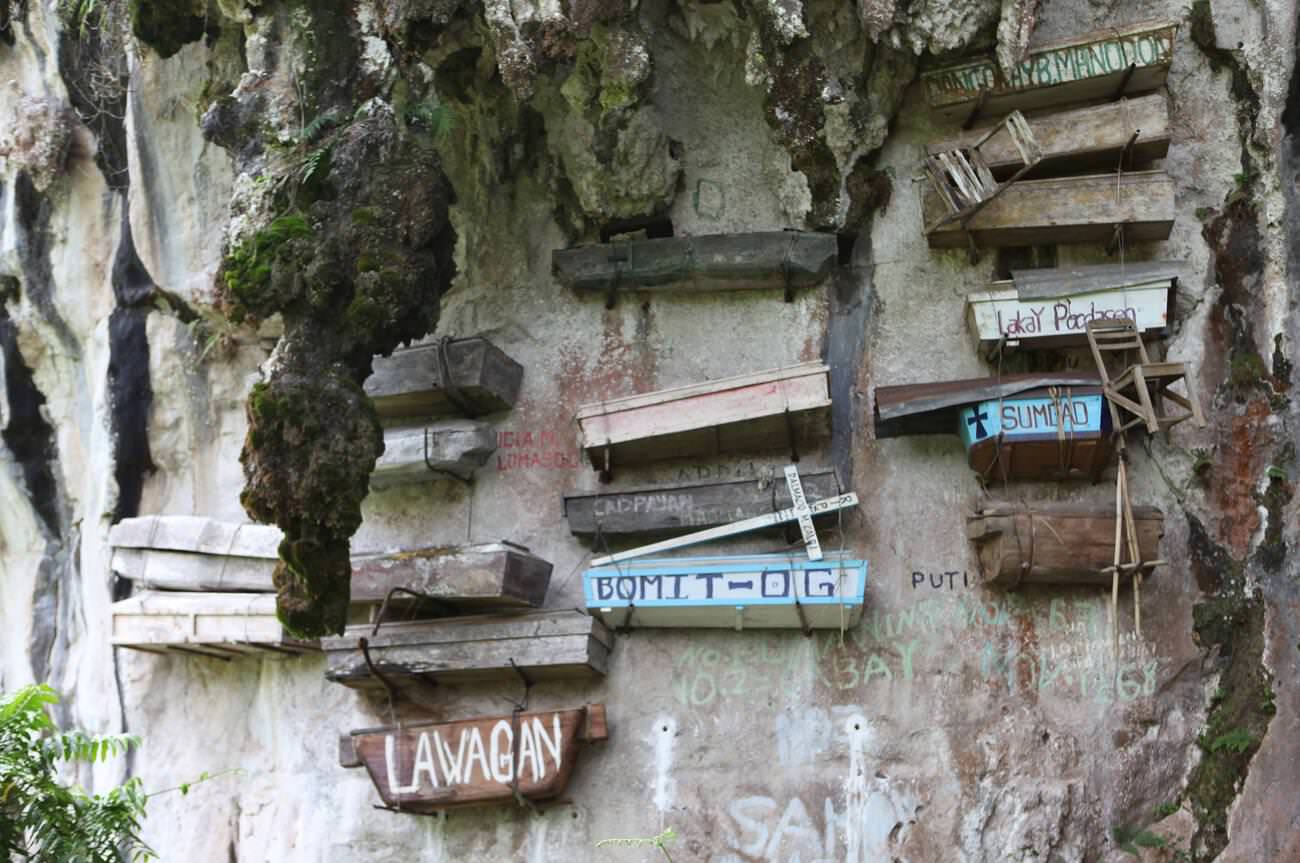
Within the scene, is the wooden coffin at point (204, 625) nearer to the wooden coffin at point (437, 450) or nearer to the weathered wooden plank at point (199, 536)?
the weathered wooden plank at point (199, 536)

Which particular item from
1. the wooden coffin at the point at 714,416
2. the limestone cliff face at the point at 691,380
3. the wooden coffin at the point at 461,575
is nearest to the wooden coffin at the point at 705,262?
the limestone cliff face at the point at 691,380

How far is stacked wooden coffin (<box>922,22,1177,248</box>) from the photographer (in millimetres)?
7727

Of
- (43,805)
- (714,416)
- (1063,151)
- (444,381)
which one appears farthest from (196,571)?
(1063,151)

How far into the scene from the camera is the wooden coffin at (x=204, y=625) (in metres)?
8.00

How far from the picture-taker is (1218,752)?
727 cm

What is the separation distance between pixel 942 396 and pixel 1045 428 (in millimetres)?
523

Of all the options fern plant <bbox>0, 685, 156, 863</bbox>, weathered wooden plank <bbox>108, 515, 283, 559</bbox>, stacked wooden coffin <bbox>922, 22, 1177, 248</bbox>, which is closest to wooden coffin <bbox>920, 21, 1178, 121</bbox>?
stacked wooden coffin <bbox>922, 22, 1177, 248</bbox>

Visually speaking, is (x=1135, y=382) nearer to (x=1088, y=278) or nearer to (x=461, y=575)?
(x=1088, y=278)

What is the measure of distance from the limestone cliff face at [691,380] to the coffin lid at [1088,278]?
0.26 meters

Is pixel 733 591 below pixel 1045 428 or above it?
below

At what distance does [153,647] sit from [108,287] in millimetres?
2361

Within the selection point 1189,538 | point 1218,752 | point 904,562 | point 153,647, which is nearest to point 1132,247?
point 1189,538

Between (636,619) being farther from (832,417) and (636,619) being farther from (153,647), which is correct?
(153,647)

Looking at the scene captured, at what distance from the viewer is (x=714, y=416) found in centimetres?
765
